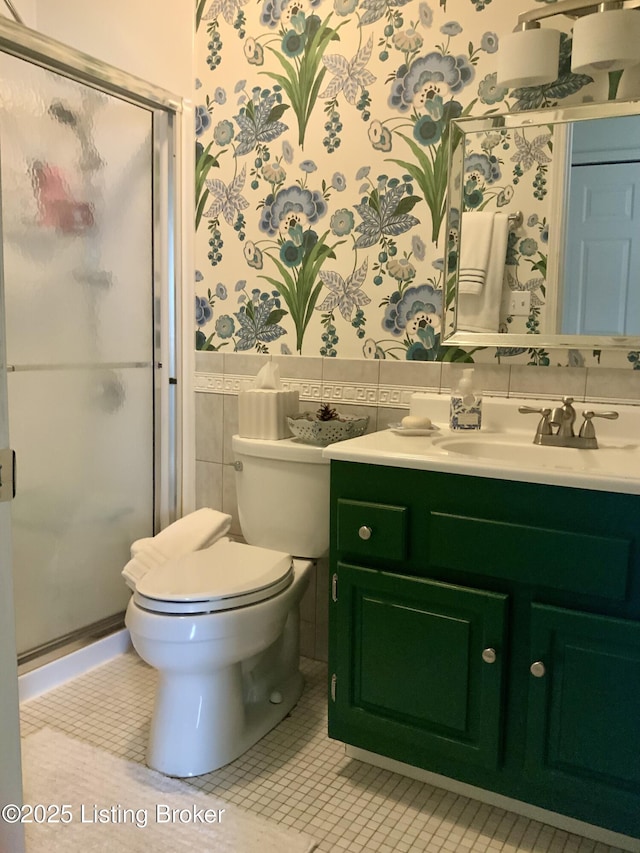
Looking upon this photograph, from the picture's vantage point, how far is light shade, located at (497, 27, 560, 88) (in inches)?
68.6

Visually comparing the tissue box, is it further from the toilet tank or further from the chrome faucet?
the chrome faucet

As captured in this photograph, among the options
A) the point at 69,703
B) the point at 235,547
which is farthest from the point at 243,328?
the point at 69,703

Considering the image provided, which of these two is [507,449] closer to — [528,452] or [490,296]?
[528,452]

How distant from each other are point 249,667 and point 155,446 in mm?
890

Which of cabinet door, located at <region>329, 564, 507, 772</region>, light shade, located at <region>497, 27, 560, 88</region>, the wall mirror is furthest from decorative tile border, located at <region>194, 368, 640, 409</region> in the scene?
light shade, located at <region>497, 27, 560, 88</region>

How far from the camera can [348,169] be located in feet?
6.98

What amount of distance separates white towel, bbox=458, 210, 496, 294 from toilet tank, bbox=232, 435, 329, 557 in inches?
24.1

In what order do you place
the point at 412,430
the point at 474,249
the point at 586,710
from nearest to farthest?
1. the point at 586,710
2. the point at 412,430
3. the point at 474,249

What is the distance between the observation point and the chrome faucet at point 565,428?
1752mm

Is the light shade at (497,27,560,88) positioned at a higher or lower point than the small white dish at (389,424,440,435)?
higher

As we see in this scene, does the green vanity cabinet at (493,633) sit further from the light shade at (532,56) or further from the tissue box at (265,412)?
the light shade at (532,56)

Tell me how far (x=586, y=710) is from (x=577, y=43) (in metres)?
1.49

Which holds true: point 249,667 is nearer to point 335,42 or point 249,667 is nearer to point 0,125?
point 0,125

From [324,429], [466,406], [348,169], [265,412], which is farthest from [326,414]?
[348,169]
